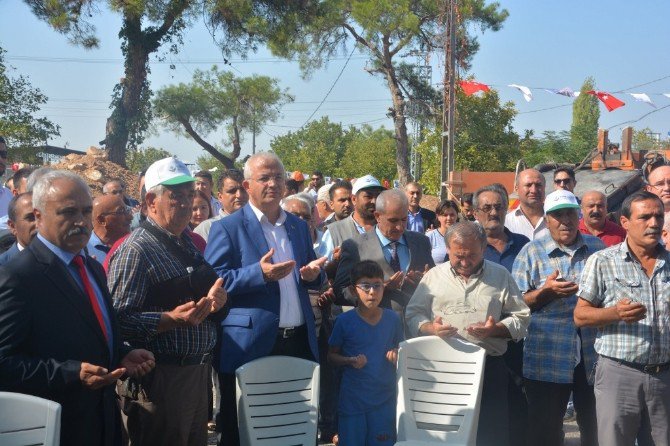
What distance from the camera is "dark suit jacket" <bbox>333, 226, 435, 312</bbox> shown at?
4969 millimetres

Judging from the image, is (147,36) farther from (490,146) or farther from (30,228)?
(30,228)

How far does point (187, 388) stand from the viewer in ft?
11.8

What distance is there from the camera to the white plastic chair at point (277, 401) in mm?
4137

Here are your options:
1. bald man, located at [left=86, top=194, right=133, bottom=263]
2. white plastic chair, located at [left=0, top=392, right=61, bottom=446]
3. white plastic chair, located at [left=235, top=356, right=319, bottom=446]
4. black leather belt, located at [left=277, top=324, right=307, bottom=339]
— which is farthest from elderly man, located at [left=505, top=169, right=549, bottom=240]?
white plastic chair, located at [left=0, top=392, right=61, bottom=446]

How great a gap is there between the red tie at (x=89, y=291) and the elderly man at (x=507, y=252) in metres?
2.89

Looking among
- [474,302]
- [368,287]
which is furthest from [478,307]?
[368,287]

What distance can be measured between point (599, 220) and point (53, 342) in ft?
14.6

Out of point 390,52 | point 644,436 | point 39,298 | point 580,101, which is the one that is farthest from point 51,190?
point 580,101

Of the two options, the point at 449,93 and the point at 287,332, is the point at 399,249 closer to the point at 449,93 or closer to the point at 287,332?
the point at 287,332

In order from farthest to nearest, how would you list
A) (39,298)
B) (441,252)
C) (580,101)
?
(580,101), (441,252), (39,298)

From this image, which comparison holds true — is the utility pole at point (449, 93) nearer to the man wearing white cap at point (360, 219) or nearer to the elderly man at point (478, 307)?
the man wearing white cap at point (360, 219)

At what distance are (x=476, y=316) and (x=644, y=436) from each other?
120 centimetres

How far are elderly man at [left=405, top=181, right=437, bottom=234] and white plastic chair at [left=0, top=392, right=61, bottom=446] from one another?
18.7ft

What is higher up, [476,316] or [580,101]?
[580,101]
